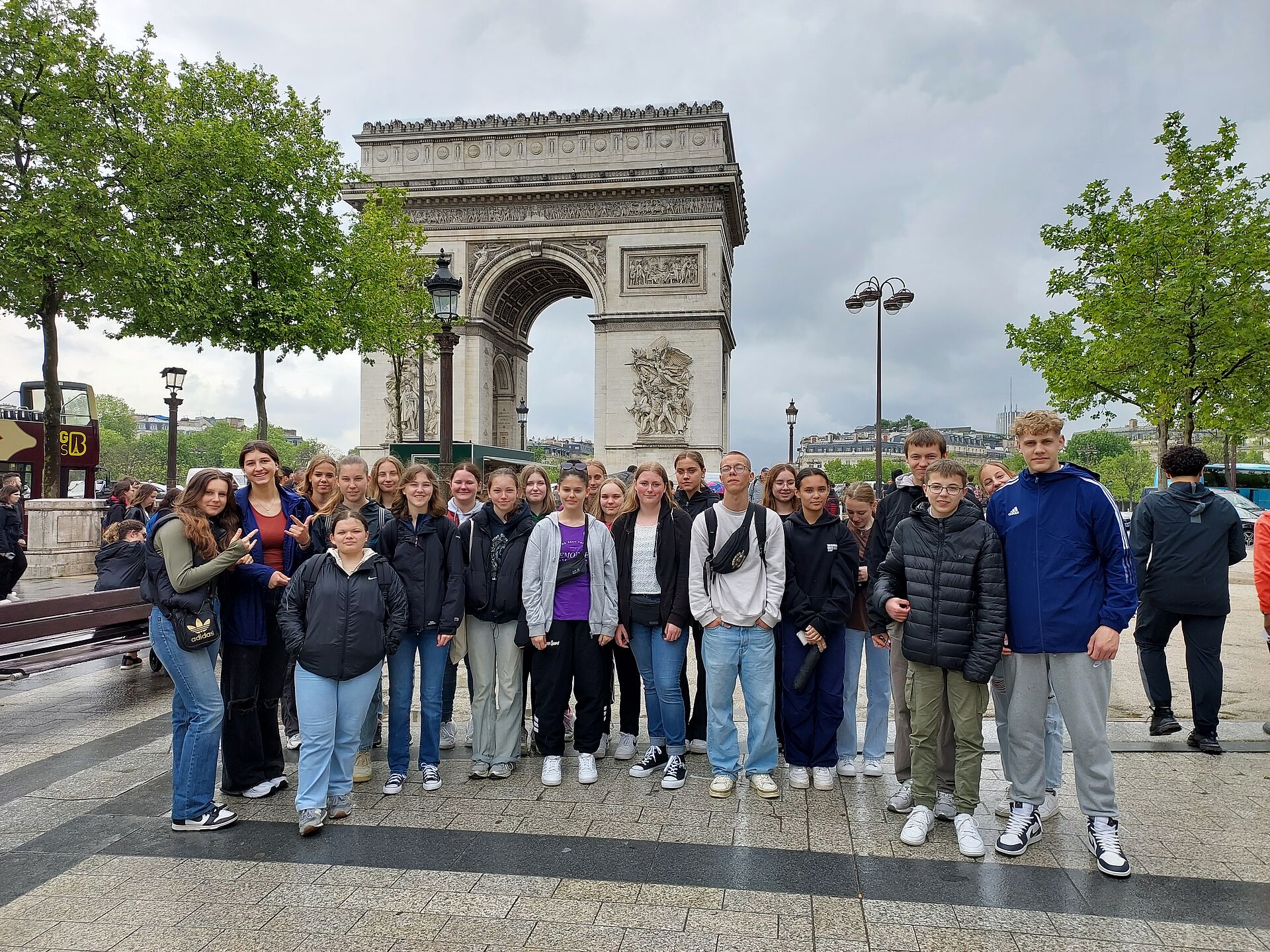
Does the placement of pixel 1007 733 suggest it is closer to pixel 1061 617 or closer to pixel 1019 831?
pixel 1019 831

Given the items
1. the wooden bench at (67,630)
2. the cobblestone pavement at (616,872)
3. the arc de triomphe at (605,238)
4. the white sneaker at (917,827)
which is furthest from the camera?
the arc de triomphe at (605,238)

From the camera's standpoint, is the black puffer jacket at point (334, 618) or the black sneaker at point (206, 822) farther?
the black puffer jacket at point (334, 618)

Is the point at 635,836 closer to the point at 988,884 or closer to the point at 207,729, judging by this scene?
the point at 988,884

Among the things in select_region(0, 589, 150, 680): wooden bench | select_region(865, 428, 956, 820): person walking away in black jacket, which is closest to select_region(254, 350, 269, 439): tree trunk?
select_region(0, 589, 150, 680): wooden bench

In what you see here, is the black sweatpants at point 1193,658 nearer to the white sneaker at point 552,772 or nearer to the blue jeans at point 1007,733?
the blue jeans at point 1007,733

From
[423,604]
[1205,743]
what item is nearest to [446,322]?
[423,604]

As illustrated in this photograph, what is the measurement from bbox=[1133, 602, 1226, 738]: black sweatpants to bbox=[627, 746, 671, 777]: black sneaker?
3.69 meters

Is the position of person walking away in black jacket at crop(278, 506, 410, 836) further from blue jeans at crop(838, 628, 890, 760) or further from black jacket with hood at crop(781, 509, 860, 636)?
blue jeans at crop(838, 628, 890, 760)

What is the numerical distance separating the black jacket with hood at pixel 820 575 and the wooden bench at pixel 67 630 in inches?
227

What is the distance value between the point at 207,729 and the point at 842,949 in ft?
11.3

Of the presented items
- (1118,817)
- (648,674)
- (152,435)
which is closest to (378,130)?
(648,674)

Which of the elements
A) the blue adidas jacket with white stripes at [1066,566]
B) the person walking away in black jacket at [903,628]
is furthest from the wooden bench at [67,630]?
the blue adidas jacket with white stripes at [1066,566]

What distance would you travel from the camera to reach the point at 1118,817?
4281 mm

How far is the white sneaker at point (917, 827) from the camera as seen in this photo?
399 centimetres
